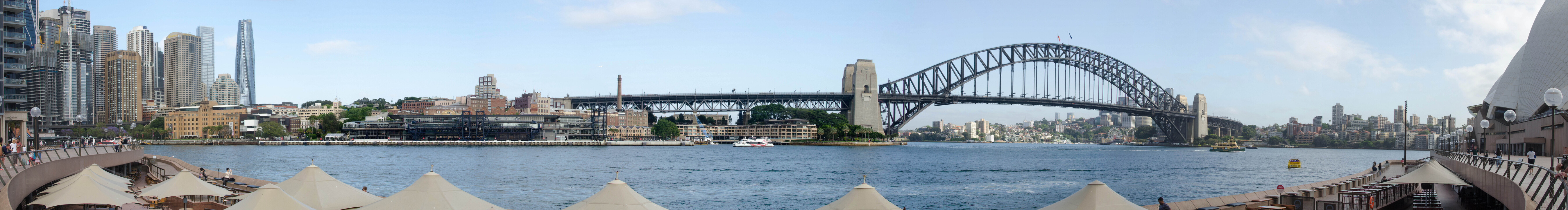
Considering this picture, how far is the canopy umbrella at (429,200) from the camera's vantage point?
14.0 metres

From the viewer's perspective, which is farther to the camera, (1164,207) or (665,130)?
(665,130)

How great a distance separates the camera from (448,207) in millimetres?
14078

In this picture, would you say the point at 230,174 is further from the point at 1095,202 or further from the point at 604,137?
the point at 604,137

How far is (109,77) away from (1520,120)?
8152 inches

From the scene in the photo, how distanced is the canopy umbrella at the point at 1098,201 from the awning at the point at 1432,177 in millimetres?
8212

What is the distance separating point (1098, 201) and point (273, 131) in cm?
13467

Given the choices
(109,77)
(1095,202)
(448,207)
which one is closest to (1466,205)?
(1095,202)

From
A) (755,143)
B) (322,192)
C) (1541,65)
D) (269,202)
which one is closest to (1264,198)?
(269,202)

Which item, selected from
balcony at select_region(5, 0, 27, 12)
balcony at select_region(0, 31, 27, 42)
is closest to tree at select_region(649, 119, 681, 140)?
balcony at select_region(0, 31, 27, 42)

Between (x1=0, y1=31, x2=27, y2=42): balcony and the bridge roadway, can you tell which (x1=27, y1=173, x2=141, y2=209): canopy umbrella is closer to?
(x1=0, y1=31, x2=27, y2=42): balcony

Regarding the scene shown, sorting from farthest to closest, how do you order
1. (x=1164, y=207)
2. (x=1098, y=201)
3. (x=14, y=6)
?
1. (x=14, y=6)
2. (x=1164, y=207)
3. (x=1098, y=201)

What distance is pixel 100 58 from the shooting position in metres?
174

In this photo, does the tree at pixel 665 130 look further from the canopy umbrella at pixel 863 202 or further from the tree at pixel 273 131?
the canopy umbrella at pixel 863 202

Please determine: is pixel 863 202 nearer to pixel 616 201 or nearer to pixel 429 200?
pixel 616 201
